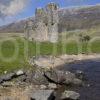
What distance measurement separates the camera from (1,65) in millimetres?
56125

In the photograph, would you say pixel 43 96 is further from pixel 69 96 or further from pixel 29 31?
pixel 29 31

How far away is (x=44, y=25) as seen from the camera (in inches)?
4451

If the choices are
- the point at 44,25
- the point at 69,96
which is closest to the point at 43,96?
the point at 69,96

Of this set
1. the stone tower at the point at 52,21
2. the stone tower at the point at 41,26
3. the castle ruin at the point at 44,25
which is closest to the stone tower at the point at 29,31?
the castle ruin at the point at 44,25

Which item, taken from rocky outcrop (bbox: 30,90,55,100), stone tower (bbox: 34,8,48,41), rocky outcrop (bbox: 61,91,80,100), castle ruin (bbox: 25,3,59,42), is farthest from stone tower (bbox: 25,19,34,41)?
rocky outcrop (bbox: 30,90,55,100)

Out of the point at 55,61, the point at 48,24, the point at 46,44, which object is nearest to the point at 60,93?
the point at 55,61

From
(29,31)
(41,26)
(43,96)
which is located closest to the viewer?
(43,96)

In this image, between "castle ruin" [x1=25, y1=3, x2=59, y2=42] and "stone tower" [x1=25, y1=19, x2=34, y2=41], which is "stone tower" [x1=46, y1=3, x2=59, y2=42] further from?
"stone tower" [x1=25, y1=19, x2=34, y2=41]

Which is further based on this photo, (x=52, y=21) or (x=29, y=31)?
(x=52, y=21)

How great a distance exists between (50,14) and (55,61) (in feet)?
130

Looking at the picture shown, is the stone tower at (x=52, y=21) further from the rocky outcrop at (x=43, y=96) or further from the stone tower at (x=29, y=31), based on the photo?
the rocky outcrop at (x=43, y=96)

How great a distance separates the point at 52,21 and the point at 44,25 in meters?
3.15

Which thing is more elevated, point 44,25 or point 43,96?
point 44,25

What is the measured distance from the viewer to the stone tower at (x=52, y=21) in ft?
373
